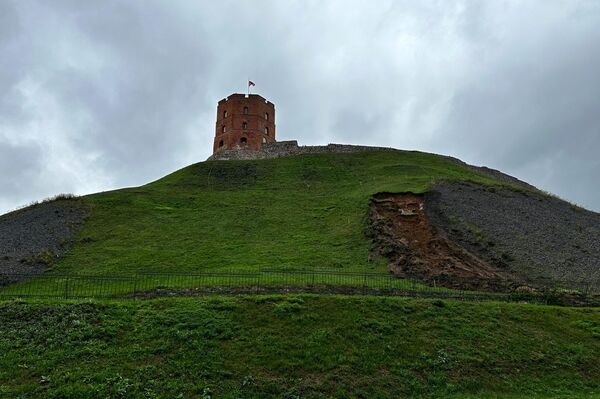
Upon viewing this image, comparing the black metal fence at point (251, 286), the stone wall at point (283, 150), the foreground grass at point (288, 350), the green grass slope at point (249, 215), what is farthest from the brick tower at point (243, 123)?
the foreground grass at point (288, 350)

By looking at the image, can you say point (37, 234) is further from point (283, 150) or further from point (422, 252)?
point (283, 150)

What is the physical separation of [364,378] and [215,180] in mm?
38790

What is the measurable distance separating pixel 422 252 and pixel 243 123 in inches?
1623

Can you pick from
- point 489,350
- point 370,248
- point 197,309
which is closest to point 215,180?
point 370,248

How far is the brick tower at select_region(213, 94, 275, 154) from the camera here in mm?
67000

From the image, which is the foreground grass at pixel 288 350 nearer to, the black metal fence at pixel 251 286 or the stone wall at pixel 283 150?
the black metal fence at pixel 251 286

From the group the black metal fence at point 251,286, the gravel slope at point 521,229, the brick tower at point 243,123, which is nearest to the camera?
the black metal fence at point 251,286

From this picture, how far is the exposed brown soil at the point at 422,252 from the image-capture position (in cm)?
2791

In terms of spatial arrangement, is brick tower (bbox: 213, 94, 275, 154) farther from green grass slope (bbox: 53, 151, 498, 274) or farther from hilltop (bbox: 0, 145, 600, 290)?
hilltop (bbox: 0, 145, 600, 290)

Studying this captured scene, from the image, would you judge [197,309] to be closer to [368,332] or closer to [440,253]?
[368,332]

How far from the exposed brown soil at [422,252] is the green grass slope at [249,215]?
51.3 inches

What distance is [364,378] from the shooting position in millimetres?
16062

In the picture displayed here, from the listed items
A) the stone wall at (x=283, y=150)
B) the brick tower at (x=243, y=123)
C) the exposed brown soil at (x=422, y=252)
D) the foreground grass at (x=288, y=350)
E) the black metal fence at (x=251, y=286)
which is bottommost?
the foreground grass at (x=288, y=350)

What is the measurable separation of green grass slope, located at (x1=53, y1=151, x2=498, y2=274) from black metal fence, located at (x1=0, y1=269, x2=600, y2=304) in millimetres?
2177
